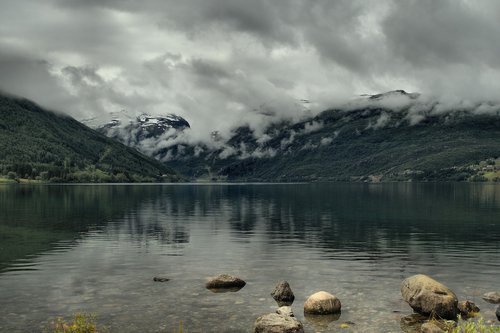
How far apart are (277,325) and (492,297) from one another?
67.3 feet

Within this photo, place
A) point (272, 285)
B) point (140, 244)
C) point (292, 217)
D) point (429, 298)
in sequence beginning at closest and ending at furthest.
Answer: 1. point (429, 298)
2. point (272, 285)
3. point (140, 244)
4. point (292, 217)

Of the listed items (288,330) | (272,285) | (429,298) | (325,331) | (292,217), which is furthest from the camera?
(292,217)

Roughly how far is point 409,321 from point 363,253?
99.0 feet

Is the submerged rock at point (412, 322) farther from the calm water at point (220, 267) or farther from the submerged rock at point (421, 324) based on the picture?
the calm water at point (220, 267)

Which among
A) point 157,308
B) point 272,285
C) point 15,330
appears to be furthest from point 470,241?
point 15,330

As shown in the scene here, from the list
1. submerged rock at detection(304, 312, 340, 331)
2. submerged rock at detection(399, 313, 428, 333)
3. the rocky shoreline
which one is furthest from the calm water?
the rocky shoreline

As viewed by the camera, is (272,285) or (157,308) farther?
(272,285)

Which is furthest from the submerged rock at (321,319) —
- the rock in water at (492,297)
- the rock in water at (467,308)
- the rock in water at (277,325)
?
the rock in water at (492,297)

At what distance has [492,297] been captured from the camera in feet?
126

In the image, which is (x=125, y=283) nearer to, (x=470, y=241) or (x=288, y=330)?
(x=288, y=330)

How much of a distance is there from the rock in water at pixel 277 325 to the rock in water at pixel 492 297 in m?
18.4

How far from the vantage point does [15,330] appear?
101 feet

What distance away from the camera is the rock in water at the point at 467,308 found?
113ft

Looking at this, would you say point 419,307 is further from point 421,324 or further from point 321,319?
point 321,319
